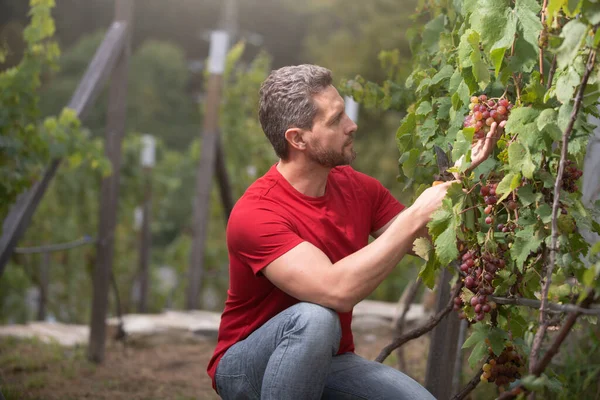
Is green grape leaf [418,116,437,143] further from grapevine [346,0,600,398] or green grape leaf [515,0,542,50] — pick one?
green grape leaf [515,0,542,50]

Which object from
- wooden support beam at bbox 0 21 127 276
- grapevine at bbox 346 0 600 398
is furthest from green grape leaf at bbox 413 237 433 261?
wooden support beam at bbox 0 21 127 276

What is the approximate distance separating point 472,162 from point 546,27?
350 millimetres

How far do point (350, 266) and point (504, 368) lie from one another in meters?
0.47

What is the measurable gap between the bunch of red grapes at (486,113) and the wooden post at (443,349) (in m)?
0.92

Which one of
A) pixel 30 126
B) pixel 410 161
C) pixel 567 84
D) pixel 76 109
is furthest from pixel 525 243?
pixel 76 109

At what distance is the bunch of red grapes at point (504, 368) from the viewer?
2.05 metres

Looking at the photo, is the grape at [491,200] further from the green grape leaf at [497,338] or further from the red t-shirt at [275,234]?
the red t-shirt at [275,234]

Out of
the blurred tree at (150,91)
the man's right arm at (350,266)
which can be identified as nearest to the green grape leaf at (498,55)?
the man's right arm at (350,266)

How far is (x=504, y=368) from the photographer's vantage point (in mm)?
2057

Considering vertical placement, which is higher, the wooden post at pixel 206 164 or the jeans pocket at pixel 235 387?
the jeans pocket at pixel 235 387

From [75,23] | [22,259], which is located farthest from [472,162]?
[75,23]

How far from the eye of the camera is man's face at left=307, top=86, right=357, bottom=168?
240 centimetres

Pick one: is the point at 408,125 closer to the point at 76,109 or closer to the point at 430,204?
the point at 430,204

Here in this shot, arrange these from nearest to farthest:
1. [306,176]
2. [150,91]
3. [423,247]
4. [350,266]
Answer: [423,247] < [350,266] < [306,176] < [150,91]
